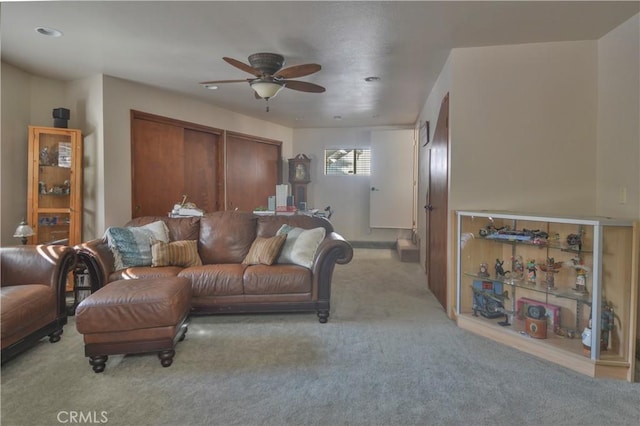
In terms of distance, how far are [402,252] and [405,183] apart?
4.66ft

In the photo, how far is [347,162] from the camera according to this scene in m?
7.29

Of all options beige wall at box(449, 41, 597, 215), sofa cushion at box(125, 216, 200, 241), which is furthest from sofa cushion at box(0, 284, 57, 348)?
beige wall at box(449, 41, 597, 215)

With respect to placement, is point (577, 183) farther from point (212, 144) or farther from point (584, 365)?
point (212, 144)

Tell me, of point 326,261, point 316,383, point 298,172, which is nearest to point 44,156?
point 326,261

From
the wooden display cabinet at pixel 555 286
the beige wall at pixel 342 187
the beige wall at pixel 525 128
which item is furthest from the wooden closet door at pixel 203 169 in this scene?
the wooden display cabinet at pixel 555 286

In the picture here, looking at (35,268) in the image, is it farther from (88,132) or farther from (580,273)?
(580,273)

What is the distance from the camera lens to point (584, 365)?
2236 mm

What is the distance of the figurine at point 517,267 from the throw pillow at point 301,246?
5.52 ft

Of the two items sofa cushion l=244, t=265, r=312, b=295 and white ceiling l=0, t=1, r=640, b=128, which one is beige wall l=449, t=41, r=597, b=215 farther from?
sofa cushion l=244, t=265, r=312, b=295

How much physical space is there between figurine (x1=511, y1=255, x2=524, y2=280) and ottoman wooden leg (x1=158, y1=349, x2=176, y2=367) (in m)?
2.68

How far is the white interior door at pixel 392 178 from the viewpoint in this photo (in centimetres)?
651

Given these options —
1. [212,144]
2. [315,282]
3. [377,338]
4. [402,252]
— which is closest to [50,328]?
[315,282]

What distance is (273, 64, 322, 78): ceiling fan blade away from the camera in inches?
111

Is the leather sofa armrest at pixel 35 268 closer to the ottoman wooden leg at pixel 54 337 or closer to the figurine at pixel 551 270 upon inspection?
the ottoman wooden leg at pixel 54 337
